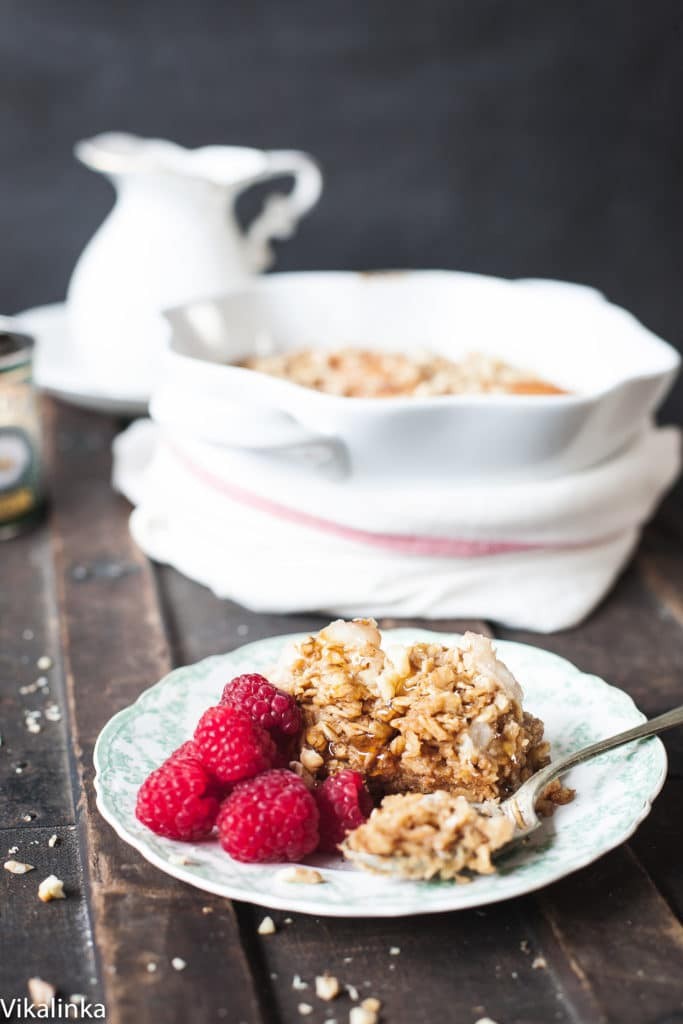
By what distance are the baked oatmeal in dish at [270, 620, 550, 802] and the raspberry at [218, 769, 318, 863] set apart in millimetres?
79

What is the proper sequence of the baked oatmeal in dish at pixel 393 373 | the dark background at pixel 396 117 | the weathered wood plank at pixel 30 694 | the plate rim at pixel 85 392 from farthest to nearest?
the dark background at pixel 396 117
the plate rim at pixel 85 392
the baked oatmeal in dish at pixel 393 373
the weathered wood plank at pixel 30 694

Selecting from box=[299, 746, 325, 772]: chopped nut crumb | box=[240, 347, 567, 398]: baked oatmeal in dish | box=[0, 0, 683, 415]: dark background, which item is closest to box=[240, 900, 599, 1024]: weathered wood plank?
box=[299, 746, 325, 772]: chopped nut crumb

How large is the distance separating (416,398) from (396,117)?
145 cm

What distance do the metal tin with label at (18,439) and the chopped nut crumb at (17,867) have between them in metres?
0.69

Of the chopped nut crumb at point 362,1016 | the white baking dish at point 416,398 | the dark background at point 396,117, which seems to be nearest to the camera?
the chopped nut crumb at point 362,1016

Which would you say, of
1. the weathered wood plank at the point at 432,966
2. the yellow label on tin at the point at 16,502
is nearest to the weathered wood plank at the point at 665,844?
the weathered wood plank at the point at 432,966

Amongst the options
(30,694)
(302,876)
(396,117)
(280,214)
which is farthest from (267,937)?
(396,117)

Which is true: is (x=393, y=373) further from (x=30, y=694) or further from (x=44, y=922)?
(x=44, y=922)

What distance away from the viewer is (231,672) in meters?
1.06

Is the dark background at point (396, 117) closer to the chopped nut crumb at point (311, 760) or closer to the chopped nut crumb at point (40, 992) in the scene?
the chopped nut crumb at point (311, 760)

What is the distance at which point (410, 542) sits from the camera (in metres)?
1.33

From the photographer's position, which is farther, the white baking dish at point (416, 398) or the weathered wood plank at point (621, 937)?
the white baking dish at point (416, 398)

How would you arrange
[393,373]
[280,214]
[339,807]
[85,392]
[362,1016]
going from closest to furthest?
1. [362,1016]
2. [339,807]
3. [393,373]
4. [85,392]
5. [280,214]

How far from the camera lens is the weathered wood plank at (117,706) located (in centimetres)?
78
